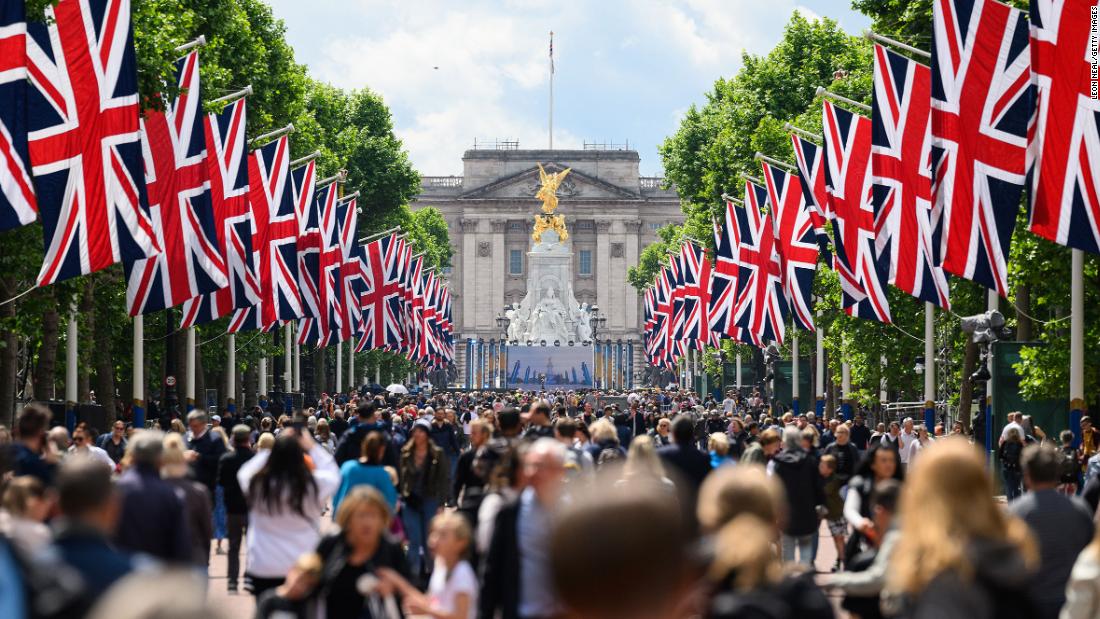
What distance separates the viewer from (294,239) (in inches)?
1441

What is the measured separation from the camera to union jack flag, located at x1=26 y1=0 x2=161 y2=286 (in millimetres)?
21062

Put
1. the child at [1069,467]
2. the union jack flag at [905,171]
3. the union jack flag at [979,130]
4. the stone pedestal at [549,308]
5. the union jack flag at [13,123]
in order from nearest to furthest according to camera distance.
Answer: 1. the union jack flag at [13,123]
2. the child at [1069,467]
3. the union jack flag at [979,130]
4. the union jack flag at [905,171]
5. the stone pedestal at [549,308]

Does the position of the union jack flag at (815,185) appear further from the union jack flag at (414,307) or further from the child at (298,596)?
the union jack flag at (414,307)

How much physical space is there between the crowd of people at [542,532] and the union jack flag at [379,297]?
114 ft

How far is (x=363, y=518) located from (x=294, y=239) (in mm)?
27770

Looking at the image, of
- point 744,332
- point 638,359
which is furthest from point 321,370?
point 638,359

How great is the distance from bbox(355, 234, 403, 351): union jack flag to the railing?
359 feet

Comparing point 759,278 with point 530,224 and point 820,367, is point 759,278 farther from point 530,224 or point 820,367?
point 530,224

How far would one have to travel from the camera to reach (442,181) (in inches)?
6570

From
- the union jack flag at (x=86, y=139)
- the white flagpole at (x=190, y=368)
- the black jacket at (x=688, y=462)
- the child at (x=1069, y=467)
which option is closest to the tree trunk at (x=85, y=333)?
the white flagpole at (x=190, y=368)

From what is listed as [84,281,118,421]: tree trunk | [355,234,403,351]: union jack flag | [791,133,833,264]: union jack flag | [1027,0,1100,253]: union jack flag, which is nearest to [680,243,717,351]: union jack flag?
[355,234,403,351]: union jack flag

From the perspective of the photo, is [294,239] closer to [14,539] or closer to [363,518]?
[363,518]

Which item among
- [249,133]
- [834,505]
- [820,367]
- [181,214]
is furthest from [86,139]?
[820,367]

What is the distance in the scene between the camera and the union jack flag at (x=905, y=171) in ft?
86.0
